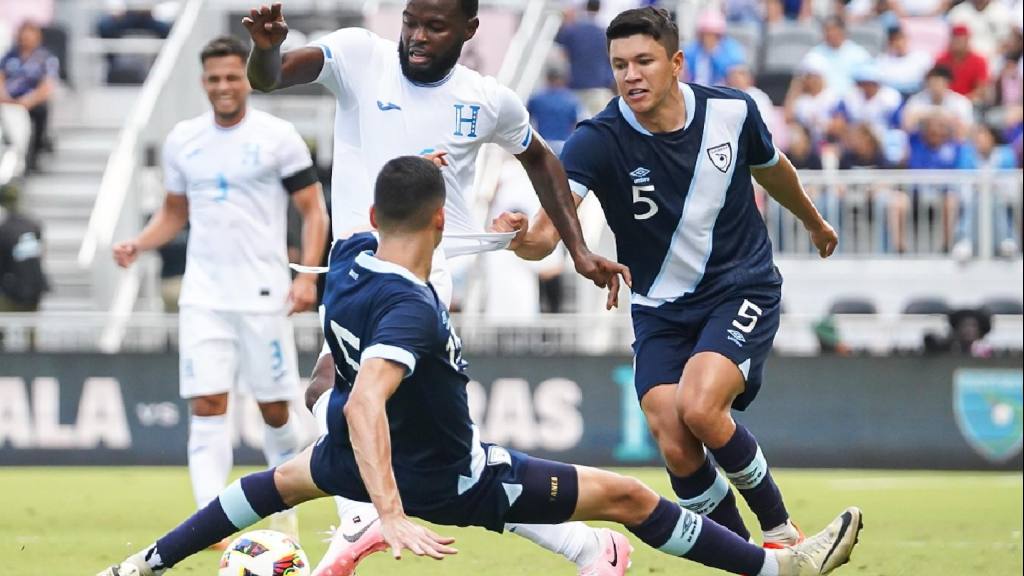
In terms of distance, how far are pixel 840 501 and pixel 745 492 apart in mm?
6022

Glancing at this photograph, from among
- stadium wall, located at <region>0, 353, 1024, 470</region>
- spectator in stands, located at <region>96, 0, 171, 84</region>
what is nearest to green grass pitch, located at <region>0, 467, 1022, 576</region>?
stadium wall, located at <region>0, 353, 1024, 470</region>

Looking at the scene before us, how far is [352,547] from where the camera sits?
8.05 m

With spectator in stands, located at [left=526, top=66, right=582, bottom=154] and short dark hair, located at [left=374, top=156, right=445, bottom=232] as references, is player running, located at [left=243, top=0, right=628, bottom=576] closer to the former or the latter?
short dark hair, located at [left=374, top=156, right=445, bottom=232]

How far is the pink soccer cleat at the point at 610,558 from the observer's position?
795cm

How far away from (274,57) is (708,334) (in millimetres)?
2486

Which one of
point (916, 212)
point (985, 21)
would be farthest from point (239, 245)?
point (985, 21)

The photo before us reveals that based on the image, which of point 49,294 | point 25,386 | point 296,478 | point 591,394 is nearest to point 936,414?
point 591,394

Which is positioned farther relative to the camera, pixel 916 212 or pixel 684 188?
pixel 916 212

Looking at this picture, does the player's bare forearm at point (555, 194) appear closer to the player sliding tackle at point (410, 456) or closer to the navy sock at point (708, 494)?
the navy sock at point (708, 494)

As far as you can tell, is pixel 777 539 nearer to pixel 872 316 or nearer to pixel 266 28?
pixel 266 28

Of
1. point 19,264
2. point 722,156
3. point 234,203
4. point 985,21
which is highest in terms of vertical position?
point 985,21

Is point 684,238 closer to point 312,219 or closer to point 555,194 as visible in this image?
point 555,194

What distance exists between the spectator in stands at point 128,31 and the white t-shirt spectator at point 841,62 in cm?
867

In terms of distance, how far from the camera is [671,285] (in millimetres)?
9039
